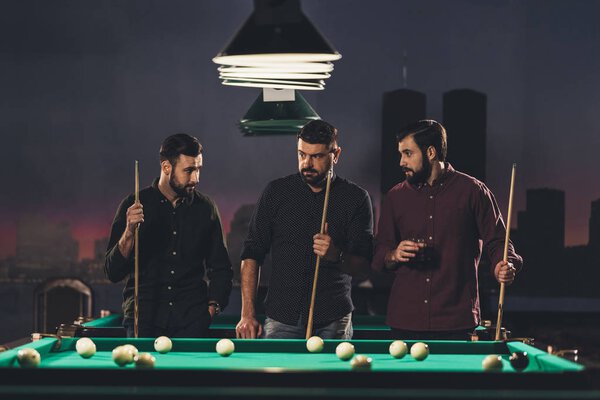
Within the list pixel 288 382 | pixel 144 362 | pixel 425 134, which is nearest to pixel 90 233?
pixel 425 134

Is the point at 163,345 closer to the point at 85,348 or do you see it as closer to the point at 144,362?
the point at 85,348

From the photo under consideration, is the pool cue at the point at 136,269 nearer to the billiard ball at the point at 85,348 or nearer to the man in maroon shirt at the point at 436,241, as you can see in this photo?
the billiard ball at the point at 85,348

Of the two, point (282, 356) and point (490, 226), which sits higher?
point (490, 226)

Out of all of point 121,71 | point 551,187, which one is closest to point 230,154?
point 121,71

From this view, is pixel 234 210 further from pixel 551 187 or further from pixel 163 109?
pixel 551 187

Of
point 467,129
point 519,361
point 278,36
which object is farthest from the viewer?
point 467,129

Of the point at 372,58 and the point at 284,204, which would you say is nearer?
the point at 284,204

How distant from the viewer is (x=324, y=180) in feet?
13.6

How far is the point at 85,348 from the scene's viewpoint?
3.32 m

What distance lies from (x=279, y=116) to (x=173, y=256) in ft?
4.01

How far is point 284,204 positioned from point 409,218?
21.5 inches

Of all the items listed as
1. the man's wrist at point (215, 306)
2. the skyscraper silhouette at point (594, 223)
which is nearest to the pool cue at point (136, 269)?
the man's wrist at point (215, 306)

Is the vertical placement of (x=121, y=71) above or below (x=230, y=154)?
above

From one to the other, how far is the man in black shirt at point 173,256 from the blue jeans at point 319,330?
37cm
